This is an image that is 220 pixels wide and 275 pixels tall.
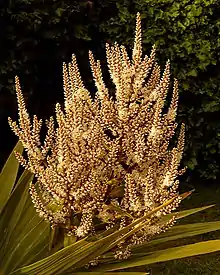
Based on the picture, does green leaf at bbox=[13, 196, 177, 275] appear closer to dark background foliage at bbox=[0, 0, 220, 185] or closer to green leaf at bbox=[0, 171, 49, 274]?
green leaf at bbox=[0, 171, 49, 274]

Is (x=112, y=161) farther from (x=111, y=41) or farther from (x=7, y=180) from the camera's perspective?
(x=111, y=41)

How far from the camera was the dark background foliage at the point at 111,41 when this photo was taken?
5152 mm

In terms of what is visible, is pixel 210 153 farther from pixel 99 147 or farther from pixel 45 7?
pixel 99 147

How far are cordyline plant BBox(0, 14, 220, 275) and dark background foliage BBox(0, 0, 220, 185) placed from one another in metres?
2.94

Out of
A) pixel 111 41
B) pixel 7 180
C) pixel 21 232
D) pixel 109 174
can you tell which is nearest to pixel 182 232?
pixel 109 174

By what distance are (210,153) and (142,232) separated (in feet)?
14.1

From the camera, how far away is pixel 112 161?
2.16 m

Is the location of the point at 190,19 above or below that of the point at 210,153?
above

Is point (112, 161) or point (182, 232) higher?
point (112, 161)

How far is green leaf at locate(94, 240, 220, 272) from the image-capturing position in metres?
2.21

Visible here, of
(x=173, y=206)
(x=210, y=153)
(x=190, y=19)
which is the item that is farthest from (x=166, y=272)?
(x=173, y=206)

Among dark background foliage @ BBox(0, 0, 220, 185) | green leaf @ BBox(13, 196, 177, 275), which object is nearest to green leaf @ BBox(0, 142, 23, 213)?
green leaf @ BBox(13, 196, 177, 275)

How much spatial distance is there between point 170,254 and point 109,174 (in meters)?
0.38

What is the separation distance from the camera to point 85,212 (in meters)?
2.12
